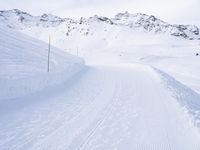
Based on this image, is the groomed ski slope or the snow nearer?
the groomed ski slope

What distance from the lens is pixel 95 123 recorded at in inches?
434

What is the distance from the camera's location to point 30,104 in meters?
13.8

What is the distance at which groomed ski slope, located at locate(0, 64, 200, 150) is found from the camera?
9.02m

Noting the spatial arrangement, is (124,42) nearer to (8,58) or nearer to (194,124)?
(8,58)

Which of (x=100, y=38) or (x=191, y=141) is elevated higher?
(x=100, y=38)

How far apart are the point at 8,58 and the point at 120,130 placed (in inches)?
731

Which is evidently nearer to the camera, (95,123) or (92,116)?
(95,123)

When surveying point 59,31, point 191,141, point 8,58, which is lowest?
point 191,141

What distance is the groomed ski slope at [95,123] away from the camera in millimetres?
9016

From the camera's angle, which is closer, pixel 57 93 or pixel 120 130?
pixel 120 130

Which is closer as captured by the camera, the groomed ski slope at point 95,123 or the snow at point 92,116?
the groomed ski slope at point 95,123

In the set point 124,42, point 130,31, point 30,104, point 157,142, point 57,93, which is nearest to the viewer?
point 157,142

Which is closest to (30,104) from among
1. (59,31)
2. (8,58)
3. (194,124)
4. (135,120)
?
(135,120)

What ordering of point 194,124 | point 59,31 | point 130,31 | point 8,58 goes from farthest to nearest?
point 59,31 < point 130,31 < point 8,58 < point 194,124
